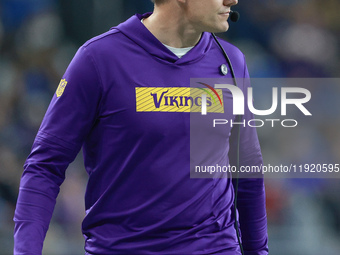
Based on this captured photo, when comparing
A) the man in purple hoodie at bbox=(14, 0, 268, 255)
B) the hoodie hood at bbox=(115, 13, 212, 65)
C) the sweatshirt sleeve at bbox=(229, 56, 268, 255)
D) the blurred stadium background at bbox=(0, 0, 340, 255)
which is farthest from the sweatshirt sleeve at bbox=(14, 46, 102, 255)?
the blurred stadium background at bbox=(0, 0, 340, 255)

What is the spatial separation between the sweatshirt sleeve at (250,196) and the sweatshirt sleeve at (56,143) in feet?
2.04

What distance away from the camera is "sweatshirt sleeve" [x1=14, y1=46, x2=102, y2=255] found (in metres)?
1.97

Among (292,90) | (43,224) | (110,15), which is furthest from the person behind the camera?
(292,90)

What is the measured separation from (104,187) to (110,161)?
0.29ft

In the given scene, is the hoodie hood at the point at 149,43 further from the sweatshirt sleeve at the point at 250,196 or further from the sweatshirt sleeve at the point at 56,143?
the sweatshirt sleeve at the point at 250,196

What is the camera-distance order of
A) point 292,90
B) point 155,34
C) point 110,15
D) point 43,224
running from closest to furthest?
point 43,224 < point 155,34 < point 110,15 < point 292,90

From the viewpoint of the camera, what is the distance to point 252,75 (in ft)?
16.9

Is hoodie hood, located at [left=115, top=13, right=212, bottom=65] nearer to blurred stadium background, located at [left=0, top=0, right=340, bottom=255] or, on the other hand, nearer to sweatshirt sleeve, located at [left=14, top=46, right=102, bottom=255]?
sweatshirt sleeve, located at [left=14, top=46, right=102, bottom=255]

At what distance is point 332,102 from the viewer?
205 inches

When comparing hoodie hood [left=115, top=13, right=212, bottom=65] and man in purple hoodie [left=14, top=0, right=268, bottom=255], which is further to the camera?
hoodie hood [left=115, top=13, right=212, bottom=65]

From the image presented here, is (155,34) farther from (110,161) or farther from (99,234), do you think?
(99,234)

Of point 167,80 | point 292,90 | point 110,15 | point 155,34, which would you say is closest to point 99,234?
point 167,80

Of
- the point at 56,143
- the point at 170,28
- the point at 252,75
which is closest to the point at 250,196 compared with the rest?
the point at 170,28

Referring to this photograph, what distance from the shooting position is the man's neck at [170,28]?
2.16 m
